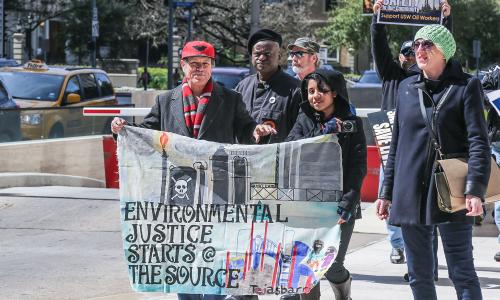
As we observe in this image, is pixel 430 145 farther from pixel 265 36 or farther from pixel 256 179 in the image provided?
pixel 265 36

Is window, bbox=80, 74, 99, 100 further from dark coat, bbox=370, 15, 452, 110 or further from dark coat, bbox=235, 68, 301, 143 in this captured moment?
dark coat, bbox=370, 15, 452, 110

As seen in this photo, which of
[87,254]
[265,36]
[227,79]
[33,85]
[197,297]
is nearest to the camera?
[197,297]

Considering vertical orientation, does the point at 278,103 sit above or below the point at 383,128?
above

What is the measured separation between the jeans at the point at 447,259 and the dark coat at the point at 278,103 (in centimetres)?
156

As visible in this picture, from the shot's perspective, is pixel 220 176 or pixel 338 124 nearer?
pixel 220 176

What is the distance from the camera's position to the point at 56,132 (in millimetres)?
17094

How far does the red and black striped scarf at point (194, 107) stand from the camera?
6.14 meters

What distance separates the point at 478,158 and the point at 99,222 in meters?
7.34

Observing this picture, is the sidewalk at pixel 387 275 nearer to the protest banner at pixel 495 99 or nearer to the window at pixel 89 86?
the protest banner at pixel 495 99

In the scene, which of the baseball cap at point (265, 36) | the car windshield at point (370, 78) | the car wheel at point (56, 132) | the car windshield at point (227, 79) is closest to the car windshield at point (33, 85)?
the car wheel at point (56, 132)

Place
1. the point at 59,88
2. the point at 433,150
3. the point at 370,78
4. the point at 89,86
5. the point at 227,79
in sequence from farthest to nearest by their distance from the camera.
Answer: the point at 370,78 < the point at 227,79 < the point at 89,86 < the point at 59,88 < the point at 433,150

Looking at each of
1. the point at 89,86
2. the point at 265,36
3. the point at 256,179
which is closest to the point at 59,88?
the point at 89,86

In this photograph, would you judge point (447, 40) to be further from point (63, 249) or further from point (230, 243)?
point (63, 249)

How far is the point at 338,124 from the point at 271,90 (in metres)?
1.20
